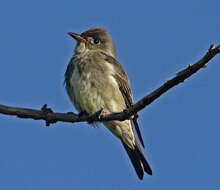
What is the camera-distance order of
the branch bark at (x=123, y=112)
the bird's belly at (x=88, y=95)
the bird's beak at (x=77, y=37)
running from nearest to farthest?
the branch bark at (x=123, y=112)
the bird's belly at (x=88, y=95)
the bird's beak at (x=77, y=37)

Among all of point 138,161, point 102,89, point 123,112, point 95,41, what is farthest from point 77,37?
point 123,112

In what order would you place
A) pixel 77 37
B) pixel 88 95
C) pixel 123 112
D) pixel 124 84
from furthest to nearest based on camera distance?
pixel 77 37 < pixel 124 84 < pixel 88 95 < pixel 123 112

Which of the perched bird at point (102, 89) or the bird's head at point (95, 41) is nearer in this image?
the perched bird at point (102, 89)

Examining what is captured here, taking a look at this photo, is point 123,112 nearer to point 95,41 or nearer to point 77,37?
point 77,37

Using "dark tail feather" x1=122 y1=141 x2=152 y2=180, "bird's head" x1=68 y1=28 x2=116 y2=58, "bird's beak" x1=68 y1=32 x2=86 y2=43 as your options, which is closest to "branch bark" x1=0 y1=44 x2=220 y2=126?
"dark tail feather" x1=122 y1=141 x2=152 y2=180

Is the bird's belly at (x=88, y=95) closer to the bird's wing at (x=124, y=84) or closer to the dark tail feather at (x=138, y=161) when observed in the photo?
the bird's wing at (x=124, y=84)

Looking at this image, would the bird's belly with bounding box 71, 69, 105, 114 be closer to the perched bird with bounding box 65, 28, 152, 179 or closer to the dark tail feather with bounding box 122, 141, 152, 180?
the perched bird with bounding box 65, 28, 152, 179

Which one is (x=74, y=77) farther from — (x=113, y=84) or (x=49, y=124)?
(x=49, y=124)

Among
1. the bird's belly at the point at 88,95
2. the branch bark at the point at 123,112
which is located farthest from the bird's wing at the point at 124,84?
the branch bark at the point at 123,112
